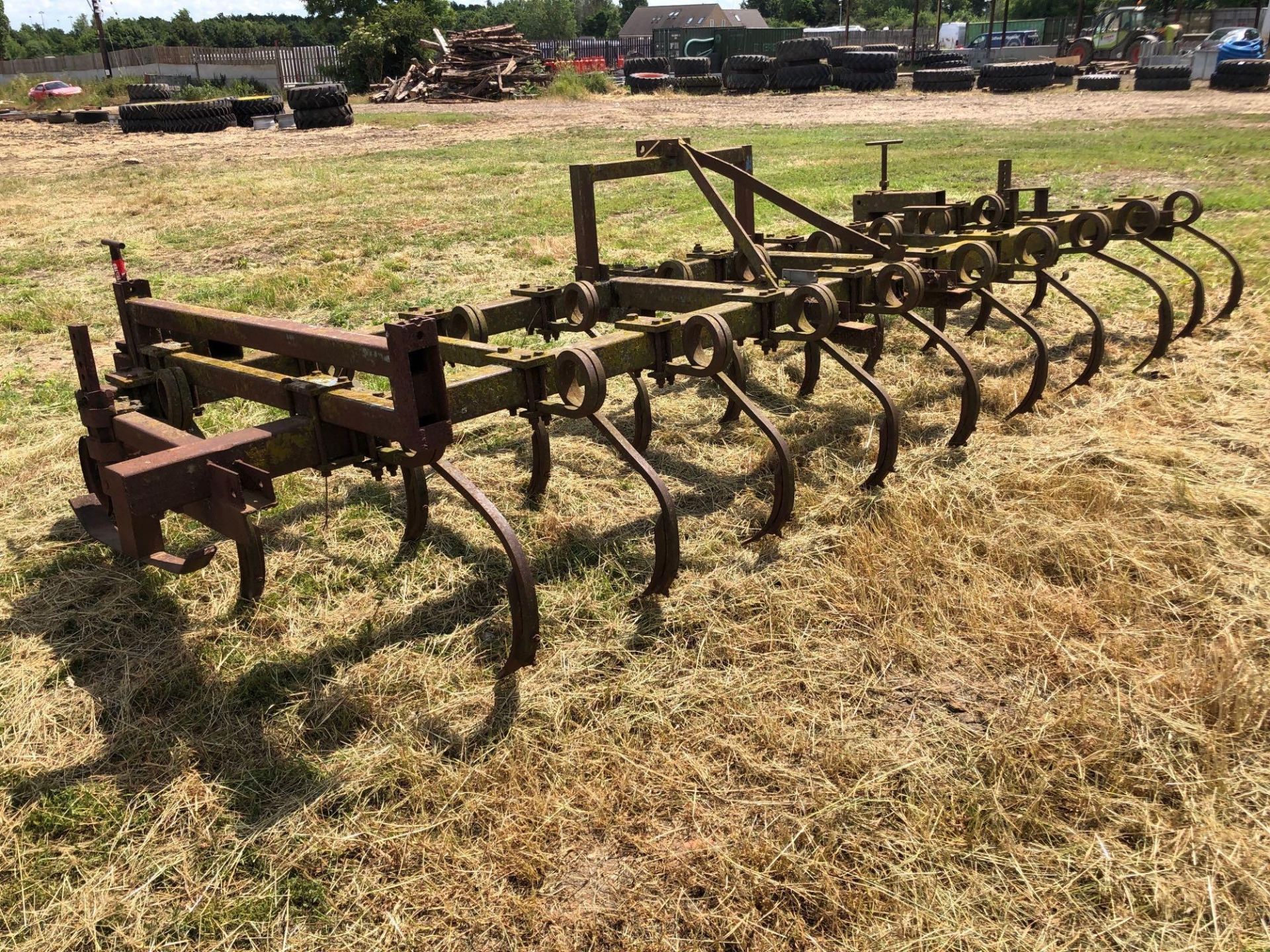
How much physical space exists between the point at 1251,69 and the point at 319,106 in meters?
24.2

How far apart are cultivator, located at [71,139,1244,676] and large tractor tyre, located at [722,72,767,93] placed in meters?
26.3

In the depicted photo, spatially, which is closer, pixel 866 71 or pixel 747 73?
pixel 866 71

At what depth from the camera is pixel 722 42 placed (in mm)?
40500

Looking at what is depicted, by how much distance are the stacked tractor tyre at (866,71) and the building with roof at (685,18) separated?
4477 cm

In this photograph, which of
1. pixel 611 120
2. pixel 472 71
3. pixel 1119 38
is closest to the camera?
pixel 611 120

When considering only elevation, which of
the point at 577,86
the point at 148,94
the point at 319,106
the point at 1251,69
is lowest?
the point at 1251,69

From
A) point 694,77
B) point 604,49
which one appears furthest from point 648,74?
point 604,49

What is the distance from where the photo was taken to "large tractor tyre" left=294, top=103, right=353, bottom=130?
22.6 meters

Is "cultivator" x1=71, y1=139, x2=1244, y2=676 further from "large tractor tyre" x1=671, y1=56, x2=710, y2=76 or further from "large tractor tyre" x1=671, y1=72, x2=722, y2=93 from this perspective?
"large tractor tyre" x1=671, y1=56, x2=710, y2=76

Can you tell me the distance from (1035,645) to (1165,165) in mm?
11528

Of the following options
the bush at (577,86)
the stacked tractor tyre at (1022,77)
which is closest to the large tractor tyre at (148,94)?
the bush at (577,86)

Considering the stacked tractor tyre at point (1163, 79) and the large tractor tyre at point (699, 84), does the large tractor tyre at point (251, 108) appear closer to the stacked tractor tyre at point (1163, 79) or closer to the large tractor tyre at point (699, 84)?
the large tractor tyre at point (699, 84)

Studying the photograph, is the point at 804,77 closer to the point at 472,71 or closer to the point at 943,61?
the point at 943,61

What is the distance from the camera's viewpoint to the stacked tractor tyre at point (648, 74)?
3111cm
